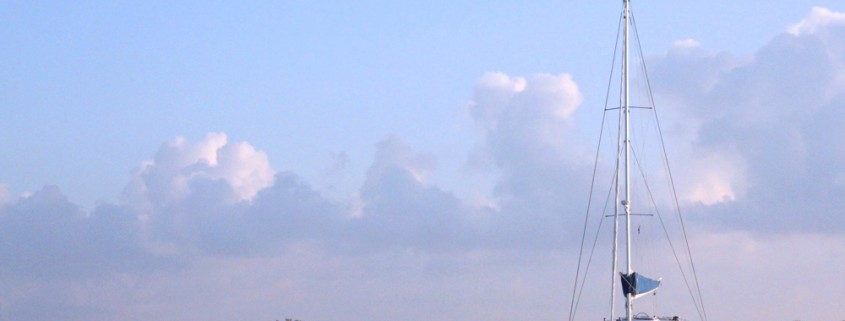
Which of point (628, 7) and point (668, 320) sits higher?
point (628, 7)

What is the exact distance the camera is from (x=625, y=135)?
198 meters

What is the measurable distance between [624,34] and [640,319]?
24143 mm

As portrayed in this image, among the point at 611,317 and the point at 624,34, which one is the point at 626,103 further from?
the point at 611,317

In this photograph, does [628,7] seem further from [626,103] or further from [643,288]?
[643,288]

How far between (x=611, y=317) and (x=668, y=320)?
6007 mm

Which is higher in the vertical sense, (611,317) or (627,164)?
(627,164)

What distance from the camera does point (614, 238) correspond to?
644 ft

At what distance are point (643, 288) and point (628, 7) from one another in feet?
78.7

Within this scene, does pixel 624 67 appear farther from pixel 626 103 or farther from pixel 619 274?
pixel 619 274

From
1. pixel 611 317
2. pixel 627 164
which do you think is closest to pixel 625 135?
pixel 627 164

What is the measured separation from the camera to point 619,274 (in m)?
196

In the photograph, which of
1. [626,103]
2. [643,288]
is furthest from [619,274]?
[626,103]

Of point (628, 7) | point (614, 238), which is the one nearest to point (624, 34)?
point (628, 7)

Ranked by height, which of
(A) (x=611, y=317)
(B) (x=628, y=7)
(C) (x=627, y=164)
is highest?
(B) (x=628, y=7)
